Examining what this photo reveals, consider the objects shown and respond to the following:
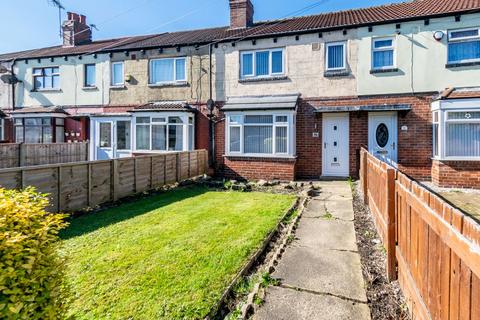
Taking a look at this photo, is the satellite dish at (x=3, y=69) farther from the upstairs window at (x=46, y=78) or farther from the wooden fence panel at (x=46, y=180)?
the wooden fence panel at (x=46, y=180)

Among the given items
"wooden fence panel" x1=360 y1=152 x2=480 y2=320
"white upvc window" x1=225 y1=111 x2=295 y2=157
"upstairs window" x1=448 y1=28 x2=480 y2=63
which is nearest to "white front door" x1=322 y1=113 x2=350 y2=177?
"white upvc window" x1=225 y1=111 x2=295 y2=157

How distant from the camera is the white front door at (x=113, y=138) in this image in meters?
15.2

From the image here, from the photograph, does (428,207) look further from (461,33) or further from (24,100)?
(24,100)

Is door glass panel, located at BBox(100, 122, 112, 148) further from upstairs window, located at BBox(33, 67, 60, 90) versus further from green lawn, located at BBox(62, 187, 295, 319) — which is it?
green lawn, located at BBox(62, 187, 295, 319)

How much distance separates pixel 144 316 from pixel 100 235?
2750mm

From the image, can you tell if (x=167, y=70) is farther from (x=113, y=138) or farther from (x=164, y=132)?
(x=113, y=138)

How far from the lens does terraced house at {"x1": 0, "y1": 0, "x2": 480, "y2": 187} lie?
10367mm

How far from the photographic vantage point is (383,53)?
1121 cm

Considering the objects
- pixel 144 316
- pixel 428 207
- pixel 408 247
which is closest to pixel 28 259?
pixel 144 316

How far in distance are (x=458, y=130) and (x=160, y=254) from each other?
33.6 feet

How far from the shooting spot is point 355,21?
38.9 feet

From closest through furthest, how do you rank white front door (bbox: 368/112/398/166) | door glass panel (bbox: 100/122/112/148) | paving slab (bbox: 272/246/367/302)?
paving slab (bbox: 272/246/367/302) < white front door (bbox: 368/112/398/166) < door glass panel (bbox: 100/122/112/148)

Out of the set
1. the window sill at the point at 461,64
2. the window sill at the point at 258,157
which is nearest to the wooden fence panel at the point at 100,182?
the window sill at the point at 258,157

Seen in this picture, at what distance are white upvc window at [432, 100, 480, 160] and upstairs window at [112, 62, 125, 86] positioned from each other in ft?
45.2
